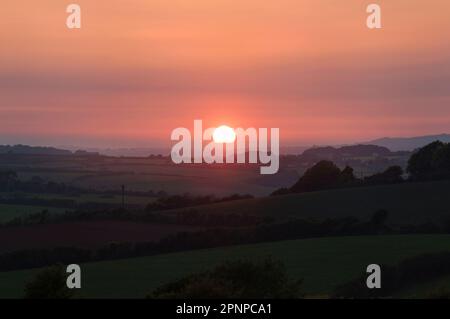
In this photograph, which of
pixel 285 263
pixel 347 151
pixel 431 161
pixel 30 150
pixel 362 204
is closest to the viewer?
pixel 285 263

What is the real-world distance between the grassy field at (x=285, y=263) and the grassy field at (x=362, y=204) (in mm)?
10196

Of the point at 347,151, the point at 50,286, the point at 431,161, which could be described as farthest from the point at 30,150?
the point at 50,286

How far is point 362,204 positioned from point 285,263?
23.6 m

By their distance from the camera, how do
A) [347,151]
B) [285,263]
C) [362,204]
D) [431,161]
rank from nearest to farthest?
[285,263], [362,204], [431,161], [347,151]

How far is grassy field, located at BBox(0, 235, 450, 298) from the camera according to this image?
3247 cm

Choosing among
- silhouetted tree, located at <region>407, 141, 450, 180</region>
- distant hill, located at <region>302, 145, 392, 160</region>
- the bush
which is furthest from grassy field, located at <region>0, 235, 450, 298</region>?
distant hill, located at <region>302, 145, 392, 160</region>

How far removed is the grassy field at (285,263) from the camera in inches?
1278

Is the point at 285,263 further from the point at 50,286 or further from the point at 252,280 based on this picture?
the point at 50,286

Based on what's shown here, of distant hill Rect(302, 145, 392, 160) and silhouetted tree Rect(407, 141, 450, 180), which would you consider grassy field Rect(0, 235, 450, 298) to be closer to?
silhouetted tree Rect(407, 141, 450, 180)

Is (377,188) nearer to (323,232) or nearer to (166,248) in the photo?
(323,232)

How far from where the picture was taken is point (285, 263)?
3722 centimetres

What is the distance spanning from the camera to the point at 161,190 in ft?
322

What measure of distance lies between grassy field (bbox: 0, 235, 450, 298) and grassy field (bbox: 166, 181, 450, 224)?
10196 millimetres
